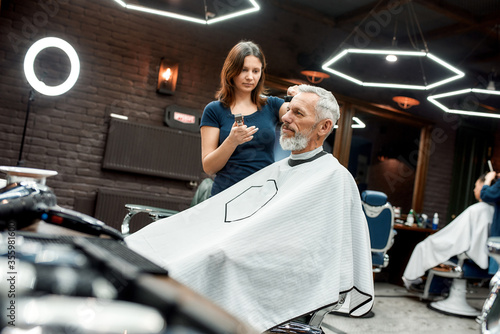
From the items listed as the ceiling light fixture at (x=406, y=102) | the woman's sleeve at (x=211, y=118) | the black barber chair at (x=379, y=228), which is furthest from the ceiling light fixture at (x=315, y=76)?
the woman's sleeve at (x=211, y=118)

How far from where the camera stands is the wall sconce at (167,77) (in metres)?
4.55

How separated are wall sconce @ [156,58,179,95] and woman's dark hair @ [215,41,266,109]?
2.71 m

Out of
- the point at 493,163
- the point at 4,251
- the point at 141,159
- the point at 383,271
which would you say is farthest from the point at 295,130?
the point at 493,163

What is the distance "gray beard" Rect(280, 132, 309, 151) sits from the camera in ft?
5.66

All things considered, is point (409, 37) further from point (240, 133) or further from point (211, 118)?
point (240, 133)

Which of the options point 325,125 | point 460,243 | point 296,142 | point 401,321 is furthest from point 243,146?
point 460,243

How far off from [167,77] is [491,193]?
3.64 m

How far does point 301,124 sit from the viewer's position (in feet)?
5.64

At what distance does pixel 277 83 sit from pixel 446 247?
2.73 metres

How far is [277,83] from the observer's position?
520cm

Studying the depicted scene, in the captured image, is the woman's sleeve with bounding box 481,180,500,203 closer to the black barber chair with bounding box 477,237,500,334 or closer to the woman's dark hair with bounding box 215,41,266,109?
the black barber chair with bounding box 477,237,500,334

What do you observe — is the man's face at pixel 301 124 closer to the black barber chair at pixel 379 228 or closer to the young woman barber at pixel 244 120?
the young woman barber at pixel 244 120

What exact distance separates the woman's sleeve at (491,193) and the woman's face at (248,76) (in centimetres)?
333

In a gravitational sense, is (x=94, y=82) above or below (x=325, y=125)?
above
